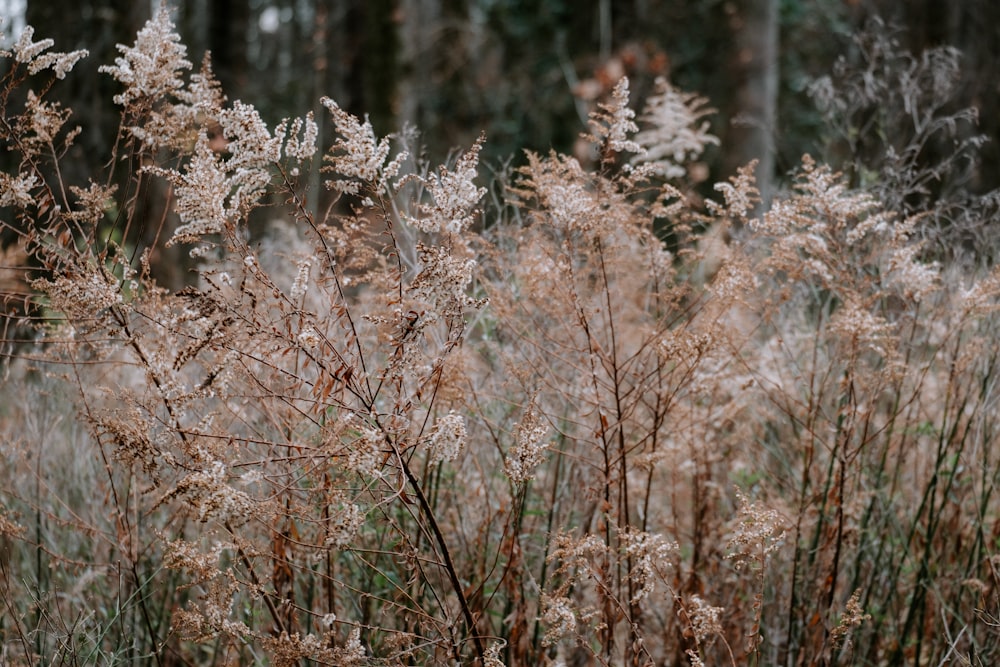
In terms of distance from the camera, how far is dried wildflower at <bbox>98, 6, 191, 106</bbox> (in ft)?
6.19

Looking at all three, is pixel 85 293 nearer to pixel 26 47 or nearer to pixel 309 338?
pixel 309 338

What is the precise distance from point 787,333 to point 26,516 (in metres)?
3.11

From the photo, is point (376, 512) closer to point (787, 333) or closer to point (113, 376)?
point (113, 376)

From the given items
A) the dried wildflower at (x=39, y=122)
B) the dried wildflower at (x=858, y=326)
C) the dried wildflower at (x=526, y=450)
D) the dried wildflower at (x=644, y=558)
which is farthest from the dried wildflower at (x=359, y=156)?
the dried wildflower at (x=858, y=326)

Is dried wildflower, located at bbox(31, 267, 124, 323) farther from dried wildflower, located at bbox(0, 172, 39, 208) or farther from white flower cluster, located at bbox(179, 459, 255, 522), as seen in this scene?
white flower cluster, located at bbox(179, 459, 255, 522)

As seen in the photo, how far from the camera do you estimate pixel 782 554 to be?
A: 2.69 metres

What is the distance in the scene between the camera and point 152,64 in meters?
1.89

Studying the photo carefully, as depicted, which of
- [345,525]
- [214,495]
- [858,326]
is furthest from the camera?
[858,326]

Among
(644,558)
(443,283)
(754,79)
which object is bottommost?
(644,558)

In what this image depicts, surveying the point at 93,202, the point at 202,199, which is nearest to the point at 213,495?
the point at 202,199

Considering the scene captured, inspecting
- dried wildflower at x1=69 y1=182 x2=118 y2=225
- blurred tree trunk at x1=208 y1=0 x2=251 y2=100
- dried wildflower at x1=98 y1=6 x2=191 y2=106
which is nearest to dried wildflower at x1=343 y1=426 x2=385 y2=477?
dried wildflower at x1=69 y1=182 x2=118 y2=225

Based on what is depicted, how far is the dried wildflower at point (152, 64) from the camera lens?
1.89 metres

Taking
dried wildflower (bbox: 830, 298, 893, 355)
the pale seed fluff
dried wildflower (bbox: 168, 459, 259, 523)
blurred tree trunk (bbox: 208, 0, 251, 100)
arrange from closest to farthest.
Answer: dried wildflower (bbox: 168, 459, 259, 523), the pale seed fluff, dried wildflower (bbox: 830, 298, 893, 355), blurred tree trunk (bbox: 208, 0, 251, 100)

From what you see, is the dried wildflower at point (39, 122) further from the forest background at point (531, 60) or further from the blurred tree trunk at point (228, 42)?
the blurred tree trunk at point (228, 42)
